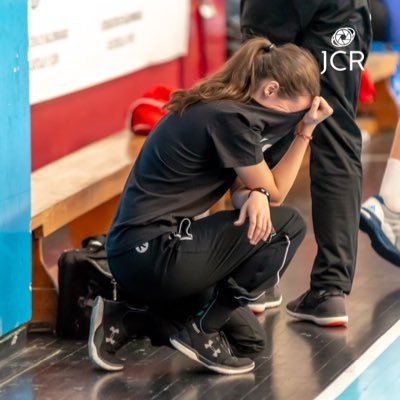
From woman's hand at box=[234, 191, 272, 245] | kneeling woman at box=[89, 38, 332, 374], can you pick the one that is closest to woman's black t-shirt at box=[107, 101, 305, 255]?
kneeling woman at box=[89, 38, 332, 374]

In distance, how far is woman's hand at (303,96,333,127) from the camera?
160 inches

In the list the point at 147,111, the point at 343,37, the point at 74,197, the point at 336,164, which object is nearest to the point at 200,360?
the point at 336,164

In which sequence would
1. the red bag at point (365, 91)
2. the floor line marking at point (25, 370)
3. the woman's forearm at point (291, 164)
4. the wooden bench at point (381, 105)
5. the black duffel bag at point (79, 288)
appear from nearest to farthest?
the floor line marking at point (25, 370), the woman's forearm at point (291, 164), the black duffel bag at point (79, 288), the red bag at point (365, 91), the wooden bench at point (381, 105)

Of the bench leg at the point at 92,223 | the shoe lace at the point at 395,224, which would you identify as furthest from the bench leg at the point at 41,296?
the shoe lace at the point at 395,224

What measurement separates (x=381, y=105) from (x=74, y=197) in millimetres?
4558

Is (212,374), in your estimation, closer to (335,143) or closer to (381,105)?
(335,143)

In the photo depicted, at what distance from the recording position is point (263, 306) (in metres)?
4.73

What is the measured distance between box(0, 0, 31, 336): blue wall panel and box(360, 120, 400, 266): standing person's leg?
153 cm

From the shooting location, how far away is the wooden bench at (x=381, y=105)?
29.1 ft

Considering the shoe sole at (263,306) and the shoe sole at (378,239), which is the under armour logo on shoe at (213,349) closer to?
the shoe sole at (263,306)

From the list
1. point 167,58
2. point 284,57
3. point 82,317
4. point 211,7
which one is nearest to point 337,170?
point 284,57

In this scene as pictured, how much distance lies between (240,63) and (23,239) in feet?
3.18

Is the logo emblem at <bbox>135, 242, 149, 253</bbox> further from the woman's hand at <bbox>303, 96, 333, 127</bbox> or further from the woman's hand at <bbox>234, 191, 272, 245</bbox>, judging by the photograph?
the woman's hand at <bbox>303, 96, 333, 127</bbox>

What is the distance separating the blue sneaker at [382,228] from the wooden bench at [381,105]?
3567 millimetres
